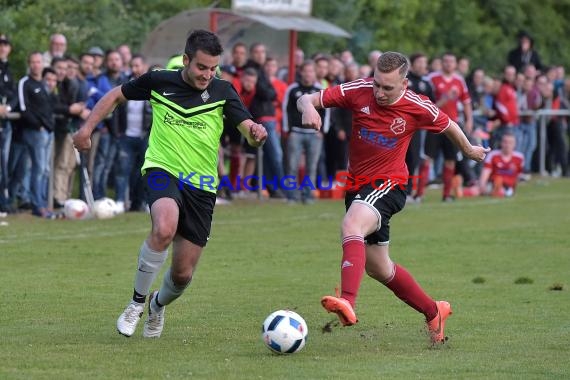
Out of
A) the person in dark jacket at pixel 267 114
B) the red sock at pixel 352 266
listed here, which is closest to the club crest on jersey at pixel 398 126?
the red sock at pixel 352 266

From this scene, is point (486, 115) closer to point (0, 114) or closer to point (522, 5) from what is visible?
point (0, 114)

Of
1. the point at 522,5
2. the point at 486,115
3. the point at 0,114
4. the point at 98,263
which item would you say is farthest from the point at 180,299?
the point at 522,5

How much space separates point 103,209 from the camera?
17.4 metres

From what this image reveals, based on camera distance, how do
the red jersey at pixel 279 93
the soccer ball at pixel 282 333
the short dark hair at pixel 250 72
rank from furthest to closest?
the red jersey at pixel 279 93 → the short dark hair at pixel 250 72 → the soccer ball at pixel 282 333

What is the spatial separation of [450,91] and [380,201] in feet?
41.2

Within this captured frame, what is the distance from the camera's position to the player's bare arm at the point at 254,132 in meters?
8.35

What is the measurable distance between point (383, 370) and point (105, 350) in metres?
1.78

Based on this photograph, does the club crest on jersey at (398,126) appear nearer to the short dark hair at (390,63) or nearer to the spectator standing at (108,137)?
the short dark hair at (390,63)

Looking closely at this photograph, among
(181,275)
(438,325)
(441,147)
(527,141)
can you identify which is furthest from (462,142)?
(527,141)

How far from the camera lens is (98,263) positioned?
13148 millimetres

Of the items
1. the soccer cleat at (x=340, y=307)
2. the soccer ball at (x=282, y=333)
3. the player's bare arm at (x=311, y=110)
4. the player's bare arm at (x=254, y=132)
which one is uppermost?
the player's bare arm at (x=311, y=110)

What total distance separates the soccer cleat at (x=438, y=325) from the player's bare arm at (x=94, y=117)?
2530 millimetres

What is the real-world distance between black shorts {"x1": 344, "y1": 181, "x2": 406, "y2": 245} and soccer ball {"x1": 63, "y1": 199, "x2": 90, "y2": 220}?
8.82 metres

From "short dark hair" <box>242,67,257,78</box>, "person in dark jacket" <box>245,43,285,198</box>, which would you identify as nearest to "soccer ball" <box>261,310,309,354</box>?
"person in dark jacket" <box>245,43,285,198</box>
